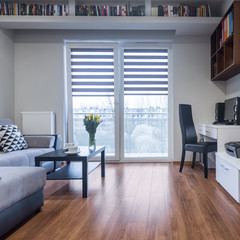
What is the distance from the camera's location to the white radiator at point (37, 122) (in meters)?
4.34

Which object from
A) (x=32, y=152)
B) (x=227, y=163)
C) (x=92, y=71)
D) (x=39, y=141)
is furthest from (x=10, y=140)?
(x=227, y=163)

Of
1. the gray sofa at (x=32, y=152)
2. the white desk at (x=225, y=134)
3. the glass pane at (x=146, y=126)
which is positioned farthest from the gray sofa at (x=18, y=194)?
the glass pane at (x=146, y=126)

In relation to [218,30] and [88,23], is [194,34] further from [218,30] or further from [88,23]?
[88,23]

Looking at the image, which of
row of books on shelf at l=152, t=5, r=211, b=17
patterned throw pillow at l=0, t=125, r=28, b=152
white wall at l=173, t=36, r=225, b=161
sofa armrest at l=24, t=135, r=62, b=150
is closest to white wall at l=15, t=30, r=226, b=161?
white wall at l=173, t=36, r=225, b=161

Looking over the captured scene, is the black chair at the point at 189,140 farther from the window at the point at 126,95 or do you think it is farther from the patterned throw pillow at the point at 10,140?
the patterned throw pillow at the point at 10,140

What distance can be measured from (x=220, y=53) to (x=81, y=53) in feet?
7.98

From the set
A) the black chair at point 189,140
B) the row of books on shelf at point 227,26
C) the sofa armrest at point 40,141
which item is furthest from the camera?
the sofa armrest at point 40,141

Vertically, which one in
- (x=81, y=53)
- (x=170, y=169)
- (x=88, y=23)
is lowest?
(x=170, y=169)

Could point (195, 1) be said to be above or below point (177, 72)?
above

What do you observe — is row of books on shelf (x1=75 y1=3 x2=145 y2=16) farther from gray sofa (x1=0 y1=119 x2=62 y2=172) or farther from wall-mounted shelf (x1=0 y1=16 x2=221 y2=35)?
gray sofa (x1=0 y1=119 x2=62 y2=172)

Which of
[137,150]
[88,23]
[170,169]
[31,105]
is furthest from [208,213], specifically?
[31,105]

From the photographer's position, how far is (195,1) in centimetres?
405

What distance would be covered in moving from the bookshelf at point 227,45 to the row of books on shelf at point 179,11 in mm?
378

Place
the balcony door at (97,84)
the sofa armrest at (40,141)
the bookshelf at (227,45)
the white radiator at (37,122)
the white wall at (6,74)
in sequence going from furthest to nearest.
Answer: the balcony door at (97,84), the white radiator at (37,122), the white wall at (6,74), the sofa armrest at (40,141), the bookshelf at (227,45)
